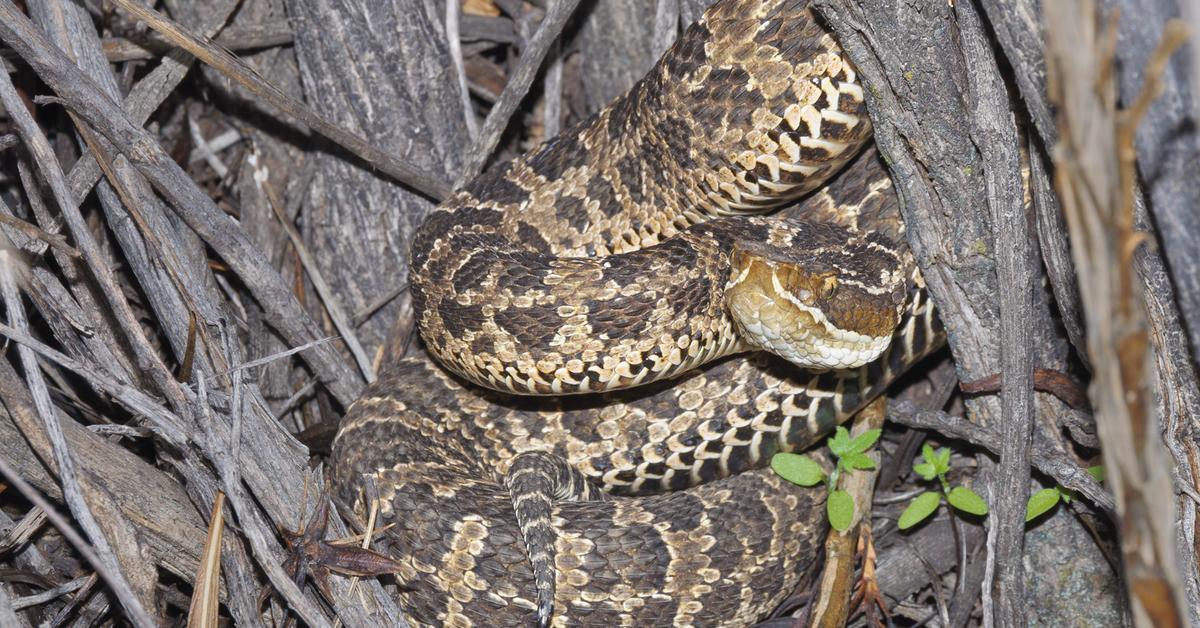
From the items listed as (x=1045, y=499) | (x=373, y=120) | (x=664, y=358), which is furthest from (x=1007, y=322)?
(x=373, y=120)

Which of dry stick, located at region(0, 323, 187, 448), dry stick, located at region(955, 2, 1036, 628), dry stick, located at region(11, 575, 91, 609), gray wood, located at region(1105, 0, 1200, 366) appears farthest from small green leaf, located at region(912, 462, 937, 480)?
dry stick, located at region(11, 575, 91, 609)

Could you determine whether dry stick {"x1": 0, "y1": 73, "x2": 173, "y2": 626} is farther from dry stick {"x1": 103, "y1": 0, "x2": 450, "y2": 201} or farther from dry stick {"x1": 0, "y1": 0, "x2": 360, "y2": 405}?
dry stick {"x1": 103, "y1": 0, "x2": 450, "y2": 201}

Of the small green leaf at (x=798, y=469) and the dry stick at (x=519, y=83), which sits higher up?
the dry stick at (x=519, y=83)

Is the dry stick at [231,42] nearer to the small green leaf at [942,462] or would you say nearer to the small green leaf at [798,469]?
the small green leaf at [798,469]

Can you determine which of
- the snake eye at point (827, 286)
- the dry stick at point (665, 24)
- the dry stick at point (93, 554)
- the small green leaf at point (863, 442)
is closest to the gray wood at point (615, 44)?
the dry stick at point (665, 24)

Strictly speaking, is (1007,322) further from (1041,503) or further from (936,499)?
(936,499)

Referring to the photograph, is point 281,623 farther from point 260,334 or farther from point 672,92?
point 672,92
